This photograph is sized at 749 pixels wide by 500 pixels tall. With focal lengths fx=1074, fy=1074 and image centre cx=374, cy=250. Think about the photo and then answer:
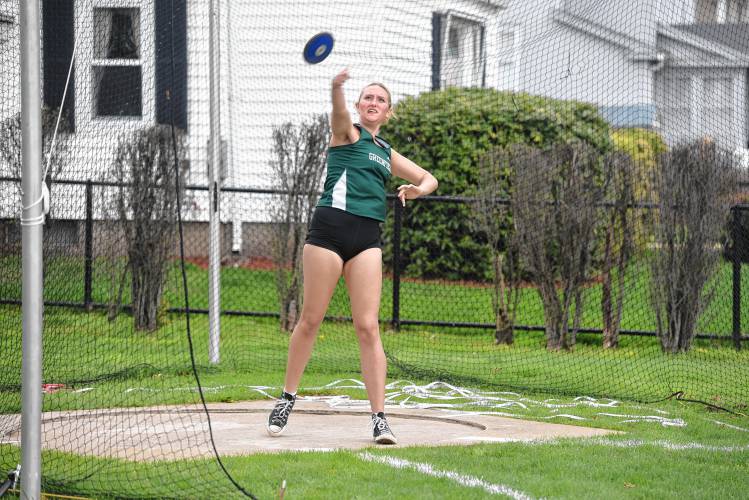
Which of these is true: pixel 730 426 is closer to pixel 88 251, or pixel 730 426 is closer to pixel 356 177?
pixel 356 177

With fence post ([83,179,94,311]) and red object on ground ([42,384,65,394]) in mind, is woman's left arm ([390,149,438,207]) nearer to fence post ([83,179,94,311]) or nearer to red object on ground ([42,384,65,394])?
red object on ground ([42,384,65,394])

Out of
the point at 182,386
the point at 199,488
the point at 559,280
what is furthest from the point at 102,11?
the point at 559,280

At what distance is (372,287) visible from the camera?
614cm

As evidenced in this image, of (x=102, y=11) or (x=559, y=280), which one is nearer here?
(x=102, y=11)

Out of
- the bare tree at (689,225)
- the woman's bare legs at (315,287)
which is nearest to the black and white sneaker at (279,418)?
the woman's bare legs at (315,287)

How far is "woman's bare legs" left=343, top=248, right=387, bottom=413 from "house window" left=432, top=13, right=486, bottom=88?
3641 mm

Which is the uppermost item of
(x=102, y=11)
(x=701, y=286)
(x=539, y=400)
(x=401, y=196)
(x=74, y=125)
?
(x=102, y=11)

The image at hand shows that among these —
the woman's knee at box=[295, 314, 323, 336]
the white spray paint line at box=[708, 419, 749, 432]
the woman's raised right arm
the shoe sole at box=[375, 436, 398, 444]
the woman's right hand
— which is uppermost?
the woman's right hand

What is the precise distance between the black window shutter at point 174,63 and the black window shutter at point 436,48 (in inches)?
85.1

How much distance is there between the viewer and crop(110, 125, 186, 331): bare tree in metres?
10.6

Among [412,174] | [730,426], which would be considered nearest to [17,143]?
[412,174]

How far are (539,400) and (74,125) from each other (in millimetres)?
3895

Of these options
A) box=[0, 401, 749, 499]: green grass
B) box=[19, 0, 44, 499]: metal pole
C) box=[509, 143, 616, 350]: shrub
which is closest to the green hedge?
box=[509, 143, 616, 350]: shrub

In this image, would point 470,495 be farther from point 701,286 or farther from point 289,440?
point 701,286
